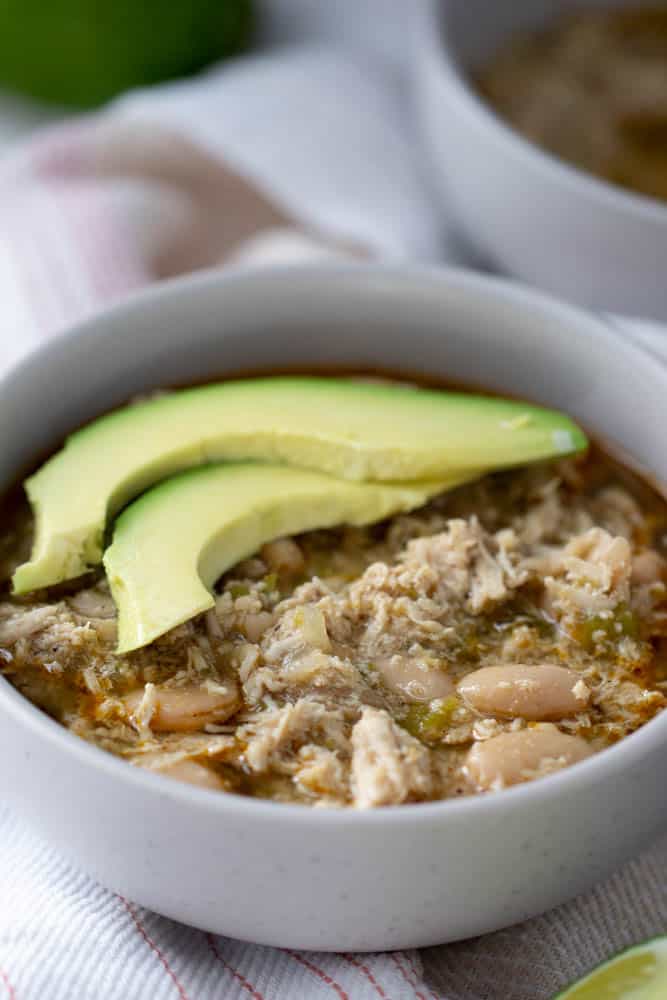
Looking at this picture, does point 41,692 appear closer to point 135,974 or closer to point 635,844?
point 135,974

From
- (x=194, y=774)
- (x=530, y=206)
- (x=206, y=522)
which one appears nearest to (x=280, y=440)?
(x=206, y=522)

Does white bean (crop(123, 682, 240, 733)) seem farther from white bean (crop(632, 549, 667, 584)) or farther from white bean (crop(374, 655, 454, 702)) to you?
white bean (crop(632, 549, 667, 584))

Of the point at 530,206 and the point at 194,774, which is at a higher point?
the point at 194,774

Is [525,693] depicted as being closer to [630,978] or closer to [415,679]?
[415,679]

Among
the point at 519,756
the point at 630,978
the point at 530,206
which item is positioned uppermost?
the point at 519,756

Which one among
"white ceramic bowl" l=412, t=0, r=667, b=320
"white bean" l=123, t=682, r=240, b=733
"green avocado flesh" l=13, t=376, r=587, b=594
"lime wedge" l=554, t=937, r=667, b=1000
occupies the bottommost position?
"lime wedge" l=554, t=937, r=667, b=1000

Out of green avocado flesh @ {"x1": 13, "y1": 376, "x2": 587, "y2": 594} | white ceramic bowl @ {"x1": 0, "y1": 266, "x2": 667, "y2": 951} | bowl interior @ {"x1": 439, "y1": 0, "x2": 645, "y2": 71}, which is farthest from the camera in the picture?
bowl interior @ {"x1": 439, "y1": 0, "x2": 645, "y2": 71}

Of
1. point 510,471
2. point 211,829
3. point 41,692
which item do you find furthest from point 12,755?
point 510,471

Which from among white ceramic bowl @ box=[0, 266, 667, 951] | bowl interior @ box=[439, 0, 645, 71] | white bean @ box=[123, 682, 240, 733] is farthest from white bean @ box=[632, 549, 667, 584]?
bowl interior @ box=[439, 0, 645, 71]
